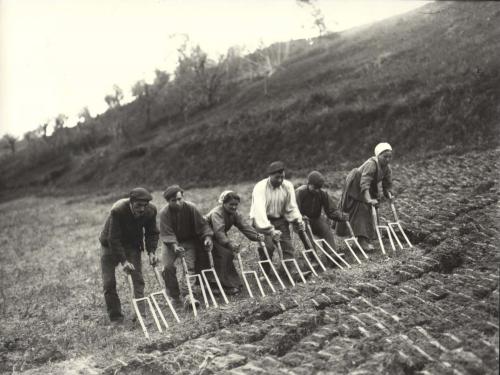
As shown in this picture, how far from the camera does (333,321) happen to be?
527 cm

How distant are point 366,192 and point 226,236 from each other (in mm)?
2323

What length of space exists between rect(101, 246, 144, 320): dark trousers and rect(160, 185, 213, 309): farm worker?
38 cm

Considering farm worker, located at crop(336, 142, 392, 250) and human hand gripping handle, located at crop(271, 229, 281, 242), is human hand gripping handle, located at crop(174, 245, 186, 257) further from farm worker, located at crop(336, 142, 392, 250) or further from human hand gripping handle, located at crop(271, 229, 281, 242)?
farm worker, located at crop(336, 142, 392, 250)

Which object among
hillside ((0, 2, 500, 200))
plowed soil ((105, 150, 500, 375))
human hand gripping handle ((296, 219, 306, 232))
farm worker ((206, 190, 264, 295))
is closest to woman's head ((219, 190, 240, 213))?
farm worker ((206, 190, 264, 295))

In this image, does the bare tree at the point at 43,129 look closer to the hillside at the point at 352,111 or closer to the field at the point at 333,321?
the hillside at the point at 352,111

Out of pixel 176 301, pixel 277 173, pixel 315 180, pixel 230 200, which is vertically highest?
pixel 277 173

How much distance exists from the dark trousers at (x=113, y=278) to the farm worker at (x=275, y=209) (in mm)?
1821

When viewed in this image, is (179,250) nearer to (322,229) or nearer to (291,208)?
(291,208)

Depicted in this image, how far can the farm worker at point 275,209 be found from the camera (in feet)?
25.5

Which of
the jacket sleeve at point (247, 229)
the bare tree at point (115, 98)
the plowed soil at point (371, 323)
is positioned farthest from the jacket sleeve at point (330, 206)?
the bare tree at point (115, 98)

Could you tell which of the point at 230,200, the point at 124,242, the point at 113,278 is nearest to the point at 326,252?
the point at 230,200

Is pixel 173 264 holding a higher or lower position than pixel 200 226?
lower

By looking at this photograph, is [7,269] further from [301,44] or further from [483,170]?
[301,44]

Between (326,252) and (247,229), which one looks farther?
(326,252)
